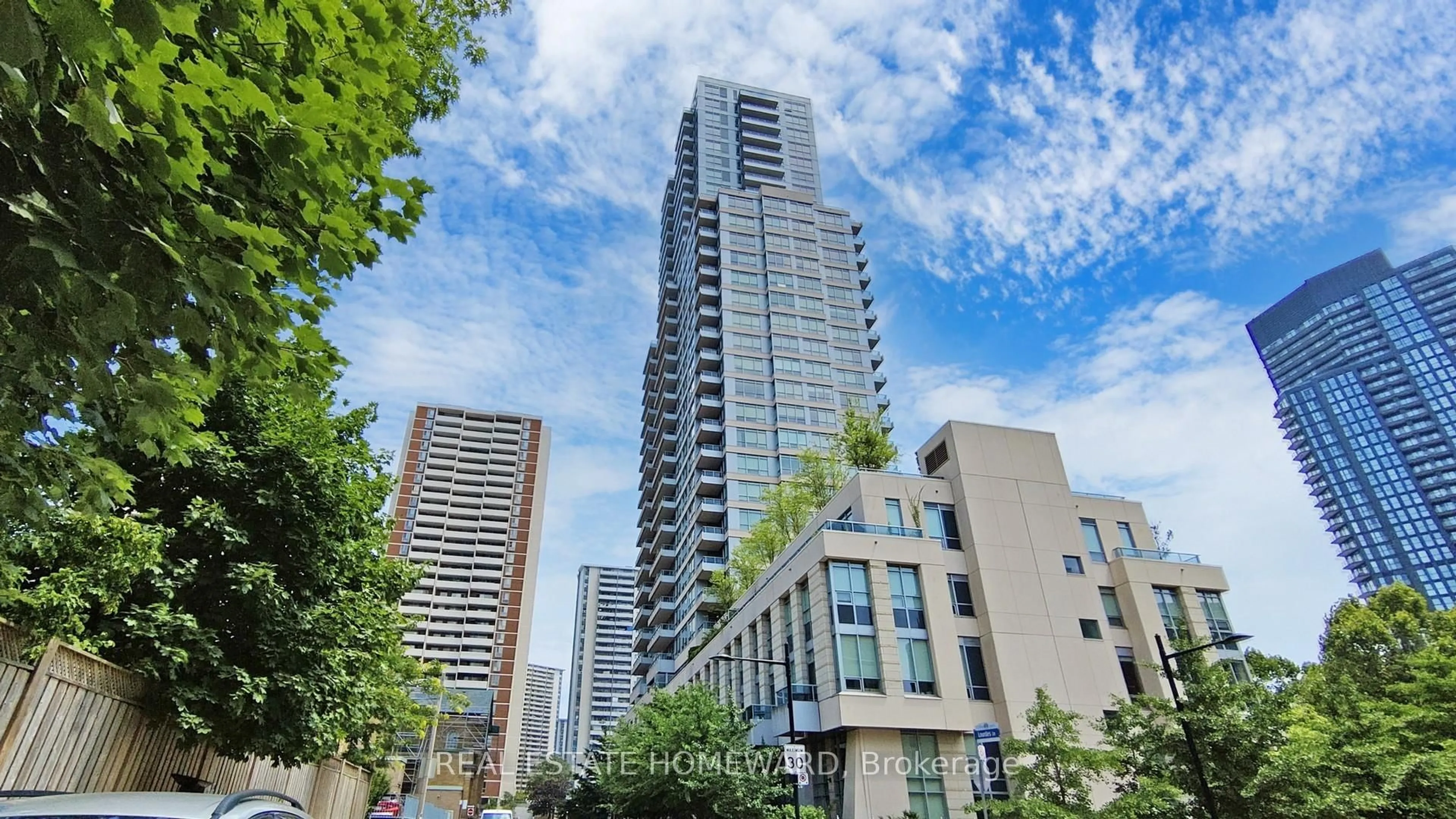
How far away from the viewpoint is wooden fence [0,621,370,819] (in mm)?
6734

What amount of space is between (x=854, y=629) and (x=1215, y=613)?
17.6 m

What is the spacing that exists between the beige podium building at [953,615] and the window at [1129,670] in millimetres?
86

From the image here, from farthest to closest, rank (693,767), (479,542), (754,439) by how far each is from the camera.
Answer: (479,542), (754,439), (693,767)

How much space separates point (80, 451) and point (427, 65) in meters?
5.84

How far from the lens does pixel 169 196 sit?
3.36 meters

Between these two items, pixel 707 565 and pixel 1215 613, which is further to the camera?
pixel 707 565

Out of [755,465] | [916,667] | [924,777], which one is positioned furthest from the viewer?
[755,465]

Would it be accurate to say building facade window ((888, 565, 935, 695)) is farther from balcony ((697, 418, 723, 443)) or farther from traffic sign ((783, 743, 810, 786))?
balcony ((697, 418, 723, 443))

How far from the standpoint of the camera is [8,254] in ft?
10.1

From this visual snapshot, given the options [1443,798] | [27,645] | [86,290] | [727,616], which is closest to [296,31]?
[86,290]

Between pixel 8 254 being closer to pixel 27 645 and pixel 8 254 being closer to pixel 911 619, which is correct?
pixel 27 645

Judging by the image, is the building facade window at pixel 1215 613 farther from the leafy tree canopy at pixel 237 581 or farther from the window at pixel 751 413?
the leafy tree canopy at pixel 237 581

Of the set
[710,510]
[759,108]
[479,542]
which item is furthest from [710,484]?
[479,542]

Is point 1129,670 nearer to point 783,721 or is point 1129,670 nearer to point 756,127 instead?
point 783,721
